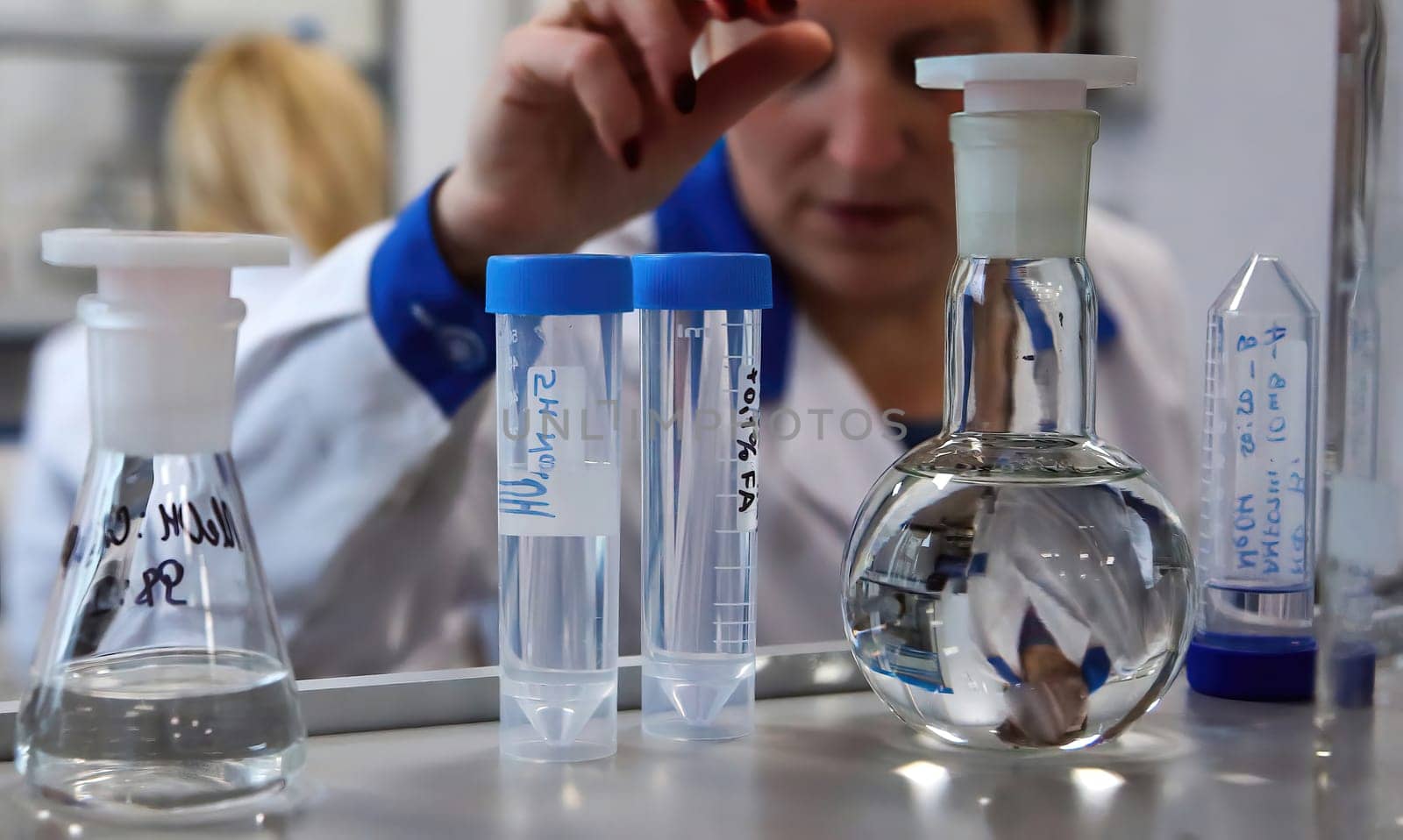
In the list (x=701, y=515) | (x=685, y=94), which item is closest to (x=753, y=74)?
(x=685, y=94)

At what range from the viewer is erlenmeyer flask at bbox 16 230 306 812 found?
445 millimetres

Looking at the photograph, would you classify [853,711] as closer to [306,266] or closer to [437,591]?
[437,591]

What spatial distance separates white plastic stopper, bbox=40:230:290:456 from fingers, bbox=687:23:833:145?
11.6 inches

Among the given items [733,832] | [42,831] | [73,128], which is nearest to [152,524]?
[42,831]

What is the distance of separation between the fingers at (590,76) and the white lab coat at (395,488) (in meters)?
0.06

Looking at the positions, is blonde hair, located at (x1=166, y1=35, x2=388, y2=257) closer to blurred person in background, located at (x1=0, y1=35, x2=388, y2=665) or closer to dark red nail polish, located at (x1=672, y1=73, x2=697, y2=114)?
blurred person in background, located at (x1=0, y1=35, x2=388, y2=665)

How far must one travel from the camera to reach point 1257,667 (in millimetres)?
626

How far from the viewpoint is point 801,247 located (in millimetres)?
793

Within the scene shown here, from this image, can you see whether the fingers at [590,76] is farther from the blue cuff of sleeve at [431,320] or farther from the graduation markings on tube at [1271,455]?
the graduation markings on tube at [1271,455]

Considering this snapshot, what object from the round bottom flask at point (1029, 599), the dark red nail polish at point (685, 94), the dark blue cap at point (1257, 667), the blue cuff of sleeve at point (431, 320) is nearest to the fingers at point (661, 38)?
the dark red nail polish at point (685, 94)

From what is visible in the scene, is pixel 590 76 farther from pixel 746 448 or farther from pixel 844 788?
pixel 844 788

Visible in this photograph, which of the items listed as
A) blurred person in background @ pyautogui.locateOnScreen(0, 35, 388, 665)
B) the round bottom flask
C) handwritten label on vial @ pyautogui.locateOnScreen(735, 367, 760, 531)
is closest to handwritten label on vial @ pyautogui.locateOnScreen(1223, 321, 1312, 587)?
the round bottom flask

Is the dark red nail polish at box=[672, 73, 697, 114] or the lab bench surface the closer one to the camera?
the lab bench surface

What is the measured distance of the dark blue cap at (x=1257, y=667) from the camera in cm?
63
